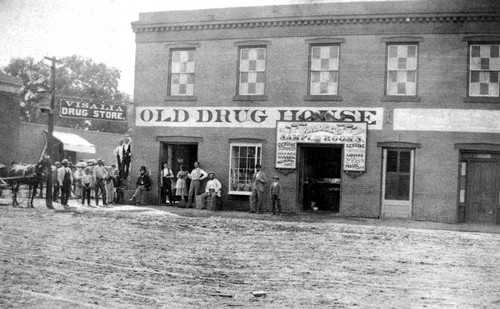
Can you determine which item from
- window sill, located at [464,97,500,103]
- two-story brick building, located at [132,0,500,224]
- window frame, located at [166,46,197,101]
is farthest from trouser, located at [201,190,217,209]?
window sill, located at [464,97,500,103]

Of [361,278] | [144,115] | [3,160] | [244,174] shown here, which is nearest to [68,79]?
[3,160]

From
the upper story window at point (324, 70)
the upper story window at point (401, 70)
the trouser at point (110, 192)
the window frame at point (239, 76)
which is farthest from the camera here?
the trouser at point (110, 192)

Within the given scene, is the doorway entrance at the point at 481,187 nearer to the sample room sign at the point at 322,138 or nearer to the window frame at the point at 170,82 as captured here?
the sample room sign at the point at 322,138

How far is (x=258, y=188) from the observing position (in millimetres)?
17906

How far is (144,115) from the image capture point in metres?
20.3

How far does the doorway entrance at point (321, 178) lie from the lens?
19.1 metres

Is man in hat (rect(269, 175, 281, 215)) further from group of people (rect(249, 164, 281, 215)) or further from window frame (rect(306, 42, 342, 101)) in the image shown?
window frame (rect(306, 42, 342, 101))

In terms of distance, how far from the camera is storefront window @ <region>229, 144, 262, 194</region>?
19.0m

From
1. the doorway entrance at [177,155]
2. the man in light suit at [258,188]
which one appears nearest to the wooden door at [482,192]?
the man in light suit at [258,188]

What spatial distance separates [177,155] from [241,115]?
393 cm

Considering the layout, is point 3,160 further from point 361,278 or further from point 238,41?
point 361,278

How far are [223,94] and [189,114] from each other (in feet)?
5.26

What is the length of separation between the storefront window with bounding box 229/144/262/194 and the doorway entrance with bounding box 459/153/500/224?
7.43 metres

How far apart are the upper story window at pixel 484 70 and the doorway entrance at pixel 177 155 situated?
1052cm
